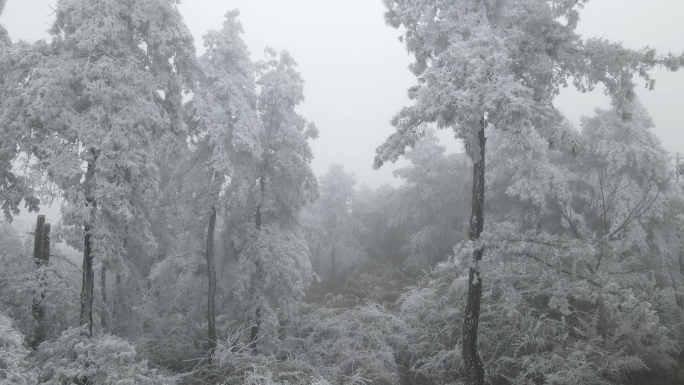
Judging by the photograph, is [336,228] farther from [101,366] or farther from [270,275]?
[101,366]

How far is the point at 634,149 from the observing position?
18.9 m

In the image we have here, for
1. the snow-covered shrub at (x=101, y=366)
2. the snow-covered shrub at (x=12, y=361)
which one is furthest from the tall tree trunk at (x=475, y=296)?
the snow-covered shrub at (x=12, y=361)

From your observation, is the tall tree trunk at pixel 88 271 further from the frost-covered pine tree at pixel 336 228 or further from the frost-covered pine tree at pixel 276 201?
the frost-covered pine tree at pixel 336 228

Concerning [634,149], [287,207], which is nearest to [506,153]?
[634,149]

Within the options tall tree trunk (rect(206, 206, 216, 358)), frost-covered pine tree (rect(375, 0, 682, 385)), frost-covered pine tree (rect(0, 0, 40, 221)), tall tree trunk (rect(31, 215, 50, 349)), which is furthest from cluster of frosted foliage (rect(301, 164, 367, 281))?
frost-covered pine tree (rect(375, 0, 682, 385))

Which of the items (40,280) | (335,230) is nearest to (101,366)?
(40,280)

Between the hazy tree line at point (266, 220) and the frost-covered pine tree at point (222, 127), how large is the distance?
0.25 feet

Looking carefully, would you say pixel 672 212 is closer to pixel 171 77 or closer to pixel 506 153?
pixel 506 153

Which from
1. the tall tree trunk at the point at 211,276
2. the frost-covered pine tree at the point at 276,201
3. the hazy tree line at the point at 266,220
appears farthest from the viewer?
the frost-covered pine tree at the point at 276,201

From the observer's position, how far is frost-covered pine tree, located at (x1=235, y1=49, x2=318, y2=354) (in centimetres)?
1493

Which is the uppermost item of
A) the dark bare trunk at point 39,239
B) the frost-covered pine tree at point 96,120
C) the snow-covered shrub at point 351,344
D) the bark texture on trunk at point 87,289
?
the frost-covered pine tree at point 96,120

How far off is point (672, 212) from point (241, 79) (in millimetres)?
20356

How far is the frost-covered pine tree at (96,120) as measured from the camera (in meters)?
8.84

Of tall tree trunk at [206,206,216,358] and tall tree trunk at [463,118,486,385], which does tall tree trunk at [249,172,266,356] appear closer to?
tall tree trunk at [206,206,216,358]
